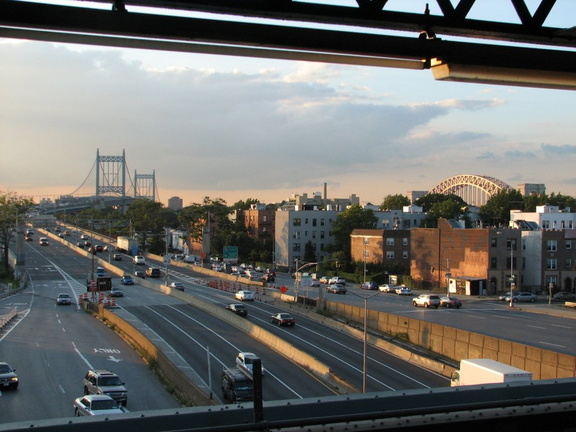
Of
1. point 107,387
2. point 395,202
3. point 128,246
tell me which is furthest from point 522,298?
point 395,202

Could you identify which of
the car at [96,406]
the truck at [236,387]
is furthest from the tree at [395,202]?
the car at [96,406]

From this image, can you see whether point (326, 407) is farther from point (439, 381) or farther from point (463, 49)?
point (439, 381)

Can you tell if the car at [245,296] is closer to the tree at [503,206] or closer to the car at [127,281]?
the car at [127,281]

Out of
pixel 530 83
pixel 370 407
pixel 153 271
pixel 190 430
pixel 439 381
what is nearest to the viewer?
pixel 190 430

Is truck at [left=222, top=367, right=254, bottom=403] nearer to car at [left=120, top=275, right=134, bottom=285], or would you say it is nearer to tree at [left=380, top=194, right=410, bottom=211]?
car at [left=120, top=275, right=134, bottom=285]

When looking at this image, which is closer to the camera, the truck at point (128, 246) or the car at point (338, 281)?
the car at point (338, 281)

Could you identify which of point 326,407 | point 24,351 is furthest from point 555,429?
point 24,351
